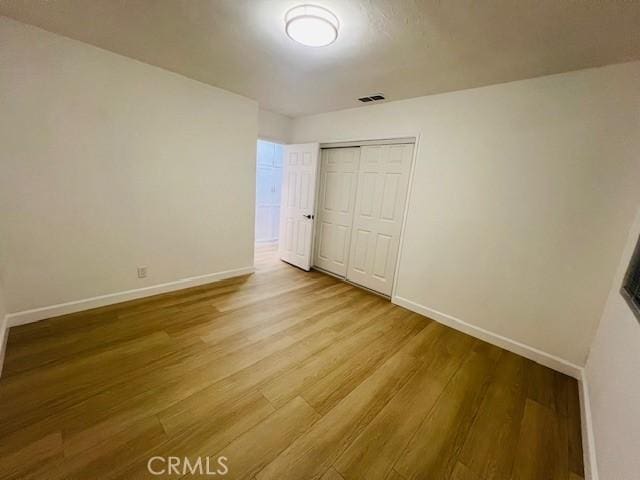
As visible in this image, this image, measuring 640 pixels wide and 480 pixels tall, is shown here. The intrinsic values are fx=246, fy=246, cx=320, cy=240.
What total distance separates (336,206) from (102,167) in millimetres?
2754

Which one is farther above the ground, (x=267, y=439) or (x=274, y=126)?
(x=274, y=126)

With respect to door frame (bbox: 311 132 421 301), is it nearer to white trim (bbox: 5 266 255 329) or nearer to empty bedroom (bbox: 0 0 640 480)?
empty bedroom (bbox: 0 0 640 480)

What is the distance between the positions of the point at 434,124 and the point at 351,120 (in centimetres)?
114

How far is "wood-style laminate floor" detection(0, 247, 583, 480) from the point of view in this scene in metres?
1.26

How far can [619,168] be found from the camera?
5.87 feet

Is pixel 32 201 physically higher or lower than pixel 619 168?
lower

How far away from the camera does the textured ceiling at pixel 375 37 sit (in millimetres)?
1411

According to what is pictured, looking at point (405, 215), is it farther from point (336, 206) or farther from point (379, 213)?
point (336, 206)

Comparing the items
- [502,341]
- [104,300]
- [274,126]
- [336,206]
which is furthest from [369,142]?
[104,300]

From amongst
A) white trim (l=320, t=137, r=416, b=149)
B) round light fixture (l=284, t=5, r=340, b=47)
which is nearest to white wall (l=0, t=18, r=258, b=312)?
white trim (l=320, t=137, r=416, b=149)

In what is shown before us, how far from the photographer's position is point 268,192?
5684mm

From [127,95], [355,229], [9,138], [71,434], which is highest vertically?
[127,95]

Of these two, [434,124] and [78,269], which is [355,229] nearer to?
[434,124]

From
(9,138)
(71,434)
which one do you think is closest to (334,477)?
(71,434)
